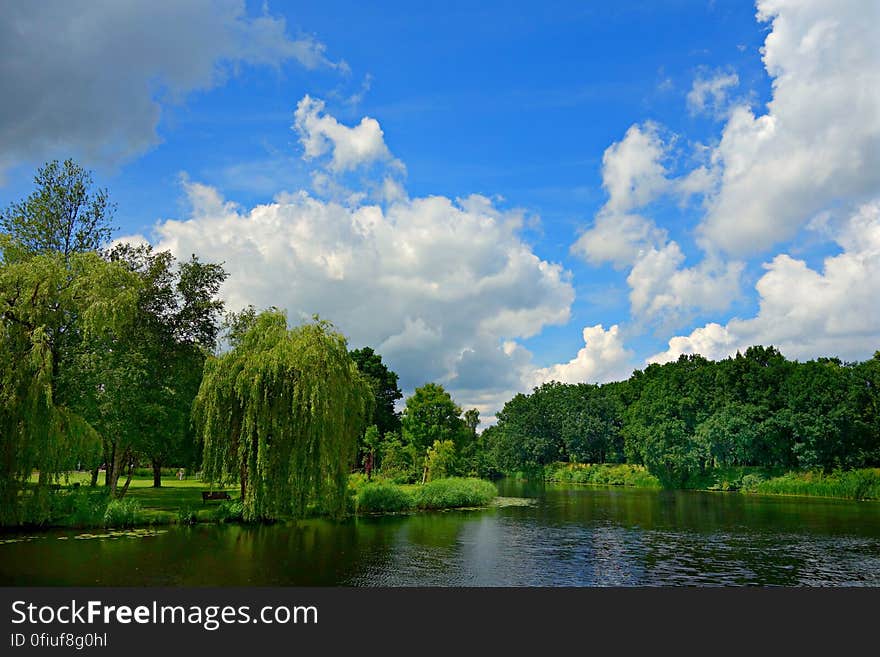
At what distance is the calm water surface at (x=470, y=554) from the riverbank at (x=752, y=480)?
65.3ft

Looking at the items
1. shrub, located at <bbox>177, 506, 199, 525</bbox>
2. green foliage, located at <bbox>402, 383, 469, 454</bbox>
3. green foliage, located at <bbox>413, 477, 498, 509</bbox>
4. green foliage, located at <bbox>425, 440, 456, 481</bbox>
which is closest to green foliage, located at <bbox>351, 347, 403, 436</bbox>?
green foliage, located at <bbox>402, 383, 469, 454</bbox>

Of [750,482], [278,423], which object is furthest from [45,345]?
[750,482]

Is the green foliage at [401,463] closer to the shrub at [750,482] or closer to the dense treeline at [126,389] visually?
the dense treeline at [126,389]

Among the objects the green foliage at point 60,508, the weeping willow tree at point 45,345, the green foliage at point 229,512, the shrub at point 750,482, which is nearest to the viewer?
the weeping willow tree at point 45,345

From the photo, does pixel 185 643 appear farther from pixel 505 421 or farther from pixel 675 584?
pixel 505 421

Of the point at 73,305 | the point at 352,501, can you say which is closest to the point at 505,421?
the point at 352,501

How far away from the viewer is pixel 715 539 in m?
30.4

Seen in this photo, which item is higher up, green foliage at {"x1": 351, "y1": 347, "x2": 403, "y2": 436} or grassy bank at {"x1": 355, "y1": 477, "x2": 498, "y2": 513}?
green foliage at {"x1": 351, "y1": 347, "x2": 403, "y2": 436}

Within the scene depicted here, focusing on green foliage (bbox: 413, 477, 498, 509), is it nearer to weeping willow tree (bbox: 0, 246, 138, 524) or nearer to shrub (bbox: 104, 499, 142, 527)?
shrub (bbox: 104, 499, 142, 527)

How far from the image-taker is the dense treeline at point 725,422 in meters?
64.4

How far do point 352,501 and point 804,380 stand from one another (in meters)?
53.2

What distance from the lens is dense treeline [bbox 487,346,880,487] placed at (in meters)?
64.4

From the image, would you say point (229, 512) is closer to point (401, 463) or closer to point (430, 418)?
point (401, 463)

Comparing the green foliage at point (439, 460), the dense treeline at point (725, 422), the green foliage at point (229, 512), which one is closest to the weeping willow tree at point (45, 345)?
the green foliage at point (229, 512)
